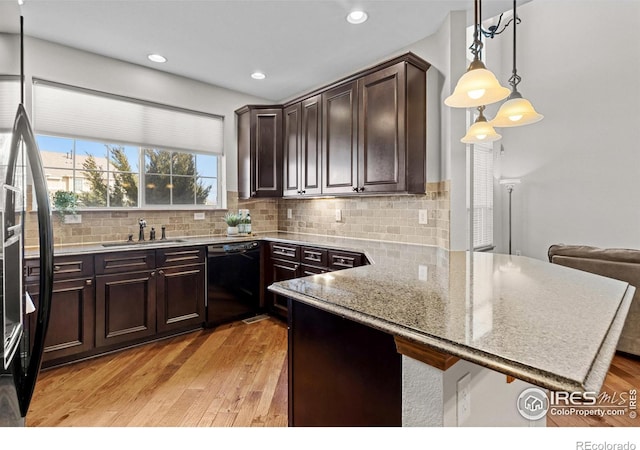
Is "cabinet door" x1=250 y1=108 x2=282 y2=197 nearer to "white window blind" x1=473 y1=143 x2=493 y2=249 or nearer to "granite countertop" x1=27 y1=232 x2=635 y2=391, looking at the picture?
"granite countertop" x1=27 y1=232 x2=635 y2=391

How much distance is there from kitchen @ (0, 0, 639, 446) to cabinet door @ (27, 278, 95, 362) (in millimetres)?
649

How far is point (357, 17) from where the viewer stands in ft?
8.11

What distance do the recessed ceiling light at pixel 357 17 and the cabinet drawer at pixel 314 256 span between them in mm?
1971

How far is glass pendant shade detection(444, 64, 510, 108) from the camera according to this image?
1378mm

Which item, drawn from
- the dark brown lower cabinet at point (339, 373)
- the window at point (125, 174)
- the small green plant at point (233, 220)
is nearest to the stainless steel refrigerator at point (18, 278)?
the dark brown lower cabinet at point (339, 373)

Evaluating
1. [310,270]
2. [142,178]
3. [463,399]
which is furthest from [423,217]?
[142,178]

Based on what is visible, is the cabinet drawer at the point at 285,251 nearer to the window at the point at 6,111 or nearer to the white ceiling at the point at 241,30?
the white ceiling at the point at 241,30

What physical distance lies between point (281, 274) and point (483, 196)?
11.2 ft

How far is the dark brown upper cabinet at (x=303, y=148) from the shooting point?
335 cm

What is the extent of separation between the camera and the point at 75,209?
2881 mm

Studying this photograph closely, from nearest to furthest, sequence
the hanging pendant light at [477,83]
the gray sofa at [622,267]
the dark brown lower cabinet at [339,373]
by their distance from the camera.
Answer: the dark brown lower cabinet at [339,373], the hanging pendant light at [477,83], the gray sofa at [622,267]

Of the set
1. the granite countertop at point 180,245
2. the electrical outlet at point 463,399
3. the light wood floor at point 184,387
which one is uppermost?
the granite countertop at point 180,245

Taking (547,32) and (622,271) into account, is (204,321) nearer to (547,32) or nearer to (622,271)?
(622,271)

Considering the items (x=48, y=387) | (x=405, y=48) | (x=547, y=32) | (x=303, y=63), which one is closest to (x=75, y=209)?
(x=48, y=387)
